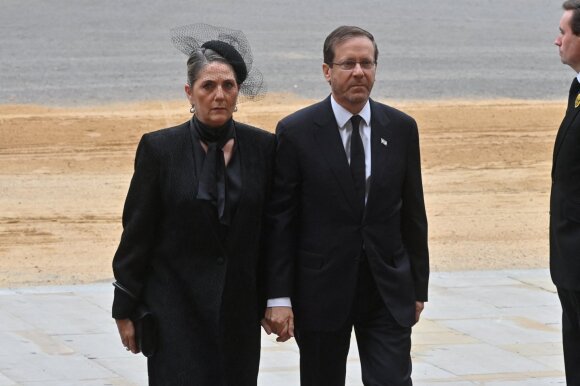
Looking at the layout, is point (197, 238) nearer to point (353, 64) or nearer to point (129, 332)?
point (129, 332)

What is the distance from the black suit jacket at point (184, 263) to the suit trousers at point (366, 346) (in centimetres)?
42

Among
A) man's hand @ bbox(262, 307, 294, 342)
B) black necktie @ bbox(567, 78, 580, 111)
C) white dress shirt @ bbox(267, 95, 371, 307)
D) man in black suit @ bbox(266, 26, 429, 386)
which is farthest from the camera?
black necktie @ bbox(567, 78, 580, 111)

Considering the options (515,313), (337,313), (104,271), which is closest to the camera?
(337,313)

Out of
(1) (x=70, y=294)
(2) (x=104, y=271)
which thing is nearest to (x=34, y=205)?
(2) (x=104, y=271)

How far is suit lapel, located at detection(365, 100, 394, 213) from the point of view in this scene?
533 cm

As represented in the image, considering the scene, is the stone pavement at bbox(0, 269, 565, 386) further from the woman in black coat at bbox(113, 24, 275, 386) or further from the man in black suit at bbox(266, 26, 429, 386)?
the woman in black coat at bbox(113, 24, 275, 386)

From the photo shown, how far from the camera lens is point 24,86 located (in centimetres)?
1931

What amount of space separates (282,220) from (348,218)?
0.27m

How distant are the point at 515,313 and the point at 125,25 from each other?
55.0 feet

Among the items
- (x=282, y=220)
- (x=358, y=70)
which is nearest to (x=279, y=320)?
(x=282, y=220)

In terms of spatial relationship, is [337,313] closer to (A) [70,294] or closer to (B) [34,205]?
(A) [70,294]

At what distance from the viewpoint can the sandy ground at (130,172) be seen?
37.9 feet

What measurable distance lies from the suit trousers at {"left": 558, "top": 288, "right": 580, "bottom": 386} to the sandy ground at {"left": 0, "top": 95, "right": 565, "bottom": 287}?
488 cm

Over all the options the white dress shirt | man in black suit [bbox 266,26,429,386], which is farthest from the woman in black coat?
the white dress shirt
